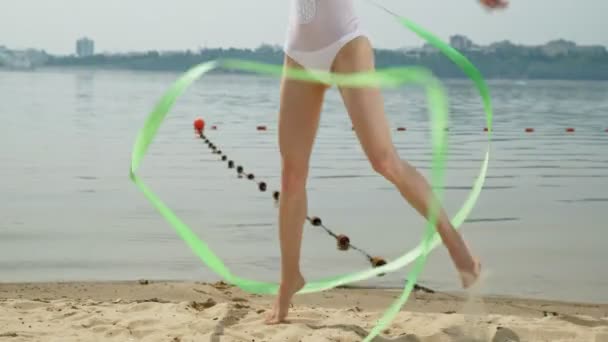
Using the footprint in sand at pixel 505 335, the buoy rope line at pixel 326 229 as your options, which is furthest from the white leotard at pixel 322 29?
the buoy rope line at pixel 326 229

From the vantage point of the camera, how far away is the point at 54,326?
5695mm

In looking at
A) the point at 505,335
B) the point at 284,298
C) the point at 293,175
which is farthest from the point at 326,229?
the point at 293,175

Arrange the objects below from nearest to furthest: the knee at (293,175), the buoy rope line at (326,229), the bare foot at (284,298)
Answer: the knee at (293,175) < the bare foot at (284,298) < the buoy rope line at (326,229)

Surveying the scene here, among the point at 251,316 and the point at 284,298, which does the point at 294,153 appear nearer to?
the point at 284,298

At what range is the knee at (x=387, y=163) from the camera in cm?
494

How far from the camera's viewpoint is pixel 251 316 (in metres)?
5.92

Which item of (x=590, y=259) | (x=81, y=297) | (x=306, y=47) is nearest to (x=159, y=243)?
(x=81, y=297)

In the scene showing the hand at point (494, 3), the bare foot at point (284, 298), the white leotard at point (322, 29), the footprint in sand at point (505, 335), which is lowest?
the footprint in sand at point (505, 335)

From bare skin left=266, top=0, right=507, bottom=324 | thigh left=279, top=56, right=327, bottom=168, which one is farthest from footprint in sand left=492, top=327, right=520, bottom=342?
thigh left=279, top=56, right=327, bottom=168

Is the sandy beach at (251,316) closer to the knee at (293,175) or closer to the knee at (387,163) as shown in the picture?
the knee at (293,175)

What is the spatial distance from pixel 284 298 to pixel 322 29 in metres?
1.53

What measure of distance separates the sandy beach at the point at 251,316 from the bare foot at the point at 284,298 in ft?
0.22

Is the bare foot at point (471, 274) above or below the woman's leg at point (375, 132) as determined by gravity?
below

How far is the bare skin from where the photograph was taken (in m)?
4.94
